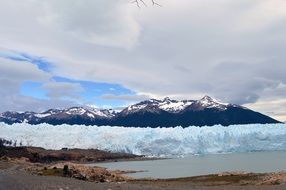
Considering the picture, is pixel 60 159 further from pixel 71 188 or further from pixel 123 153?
pixel 71 188

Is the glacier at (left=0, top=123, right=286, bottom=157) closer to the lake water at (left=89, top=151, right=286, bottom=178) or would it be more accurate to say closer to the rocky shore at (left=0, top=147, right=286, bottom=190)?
the rocky shore at (left=0, top=147, right=286, bottom=190)

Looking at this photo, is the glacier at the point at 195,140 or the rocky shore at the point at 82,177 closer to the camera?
the rocky shore at the point at 82,177

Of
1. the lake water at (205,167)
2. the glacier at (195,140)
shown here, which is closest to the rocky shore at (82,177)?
the glacier at (195,140)

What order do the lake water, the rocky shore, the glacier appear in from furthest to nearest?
1. the glacier
2. the lake water
3. the rocky shore

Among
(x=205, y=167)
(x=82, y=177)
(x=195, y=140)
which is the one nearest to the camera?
(x=82, y=177)

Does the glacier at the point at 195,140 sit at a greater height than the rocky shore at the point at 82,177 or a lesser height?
greater

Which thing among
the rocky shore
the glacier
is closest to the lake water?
the rocky shore

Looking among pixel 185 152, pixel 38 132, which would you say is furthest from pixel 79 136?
pixel 185 152

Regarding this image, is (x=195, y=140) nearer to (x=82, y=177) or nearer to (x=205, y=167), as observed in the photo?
(x=205, y=167)

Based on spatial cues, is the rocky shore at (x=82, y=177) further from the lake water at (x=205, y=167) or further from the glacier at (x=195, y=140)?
the lake water at (x=205, y=167)

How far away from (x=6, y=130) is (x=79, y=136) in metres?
29.7

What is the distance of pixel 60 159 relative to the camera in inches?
5792

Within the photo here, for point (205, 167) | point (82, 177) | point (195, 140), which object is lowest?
point (82, 177)

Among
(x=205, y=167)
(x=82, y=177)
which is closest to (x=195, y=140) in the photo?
(x=205, y=167)
